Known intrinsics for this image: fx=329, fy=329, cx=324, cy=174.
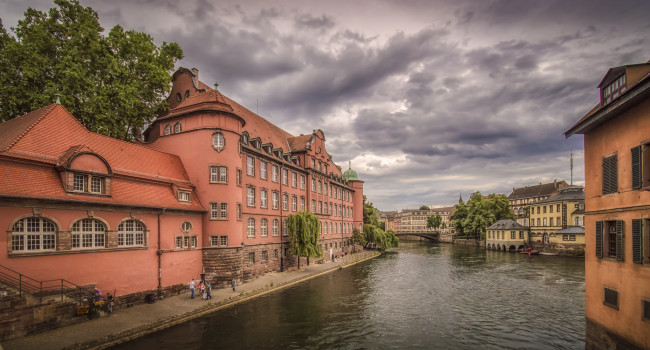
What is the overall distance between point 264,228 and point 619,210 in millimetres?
30322

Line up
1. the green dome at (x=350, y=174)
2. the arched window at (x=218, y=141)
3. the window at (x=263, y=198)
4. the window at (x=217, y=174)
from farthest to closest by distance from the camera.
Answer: the green dome at (x=350, y=174), the window at (x=263, y=198), the arched window at (x=218, y=141), the window at (x=217, y=174)

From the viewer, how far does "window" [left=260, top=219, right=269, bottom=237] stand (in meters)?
36.4

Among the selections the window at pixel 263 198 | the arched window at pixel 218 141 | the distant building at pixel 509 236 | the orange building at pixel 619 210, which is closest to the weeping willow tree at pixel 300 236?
the window at pixel 263 198

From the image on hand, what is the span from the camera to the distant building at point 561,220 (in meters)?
63.0

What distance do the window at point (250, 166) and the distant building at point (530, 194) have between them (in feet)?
338

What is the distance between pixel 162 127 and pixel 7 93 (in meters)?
11.5

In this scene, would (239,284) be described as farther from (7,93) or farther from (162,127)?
(7,93)

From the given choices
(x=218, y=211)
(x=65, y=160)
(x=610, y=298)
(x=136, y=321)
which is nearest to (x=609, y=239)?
(x=610, y=298)

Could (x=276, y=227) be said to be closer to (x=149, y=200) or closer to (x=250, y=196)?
(x=250, y=196)

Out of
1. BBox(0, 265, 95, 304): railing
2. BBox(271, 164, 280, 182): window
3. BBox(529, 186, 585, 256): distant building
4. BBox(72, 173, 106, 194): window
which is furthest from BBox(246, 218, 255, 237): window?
BBox(529, 186, 585, 256): distant building

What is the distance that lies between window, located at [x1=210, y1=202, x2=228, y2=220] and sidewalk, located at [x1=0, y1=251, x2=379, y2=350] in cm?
617

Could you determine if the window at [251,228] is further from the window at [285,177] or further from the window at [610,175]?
the window at [610,175]

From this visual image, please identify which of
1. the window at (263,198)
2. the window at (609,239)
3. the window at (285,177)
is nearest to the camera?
Result: the window at (609,239)

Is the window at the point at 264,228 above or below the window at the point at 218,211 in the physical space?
below
